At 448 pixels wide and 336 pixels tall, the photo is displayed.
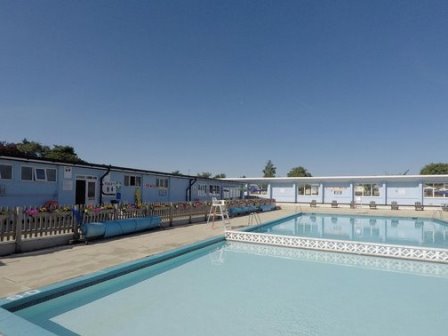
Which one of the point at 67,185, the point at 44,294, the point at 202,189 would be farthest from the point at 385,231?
the point at 67,185

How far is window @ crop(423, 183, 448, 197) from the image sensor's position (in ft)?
94.4

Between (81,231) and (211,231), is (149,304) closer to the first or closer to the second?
(81,231)

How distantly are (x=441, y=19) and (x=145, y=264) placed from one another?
13.9 m

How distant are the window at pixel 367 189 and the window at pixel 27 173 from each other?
31024 mm

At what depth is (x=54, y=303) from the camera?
189 inches

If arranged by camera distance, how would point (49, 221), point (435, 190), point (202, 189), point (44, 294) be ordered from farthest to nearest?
point (435, 190) < point (202, 189) < point (49, 221) < point (44, 294)

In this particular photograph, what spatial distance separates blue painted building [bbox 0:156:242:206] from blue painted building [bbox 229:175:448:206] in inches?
586

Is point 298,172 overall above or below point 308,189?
above

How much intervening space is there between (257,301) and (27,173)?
11082mm

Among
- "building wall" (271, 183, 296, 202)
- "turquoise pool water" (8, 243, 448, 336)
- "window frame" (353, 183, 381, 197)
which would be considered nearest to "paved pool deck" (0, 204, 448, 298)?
"turquoise pool water" (8, 243, 448, 336)

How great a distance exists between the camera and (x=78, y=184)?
14078mm

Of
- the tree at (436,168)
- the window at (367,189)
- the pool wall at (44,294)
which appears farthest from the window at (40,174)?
the tree at (436,168)

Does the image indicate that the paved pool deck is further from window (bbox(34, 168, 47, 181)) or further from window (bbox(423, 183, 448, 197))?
window (bbox(423, 183, 448, 197))

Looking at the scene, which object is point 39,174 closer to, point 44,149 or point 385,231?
point 385,231
